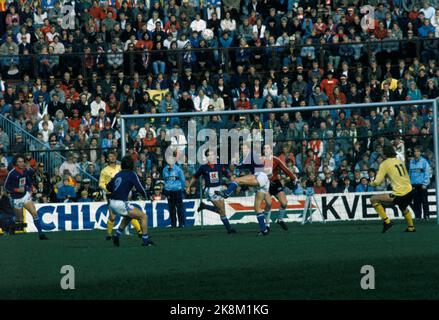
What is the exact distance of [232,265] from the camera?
1510cm

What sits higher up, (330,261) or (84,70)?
(84,70)

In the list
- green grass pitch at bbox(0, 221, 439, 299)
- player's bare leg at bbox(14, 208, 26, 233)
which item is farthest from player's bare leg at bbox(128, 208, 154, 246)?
player's bare leg at bbox(14, 208, 26, 233)

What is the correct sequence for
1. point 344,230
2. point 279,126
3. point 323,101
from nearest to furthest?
point 344,230
point 279,126
point 323,101

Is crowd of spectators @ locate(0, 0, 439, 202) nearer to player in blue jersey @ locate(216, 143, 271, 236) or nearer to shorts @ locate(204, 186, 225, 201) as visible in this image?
shorts @ locate(204, 186, 225, 201)

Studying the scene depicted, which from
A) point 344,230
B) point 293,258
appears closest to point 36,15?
point 344,230

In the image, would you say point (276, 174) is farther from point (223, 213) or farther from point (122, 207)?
point (122, 207)

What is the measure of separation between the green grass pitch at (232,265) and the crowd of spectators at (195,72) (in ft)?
14.6

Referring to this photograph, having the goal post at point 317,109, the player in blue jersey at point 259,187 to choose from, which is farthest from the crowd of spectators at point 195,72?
the player in blue jersey at point 259,187

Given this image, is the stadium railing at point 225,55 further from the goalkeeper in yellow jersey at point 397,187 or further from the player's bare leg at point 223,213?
the goalkeeper in yellow jersey at point 397,187

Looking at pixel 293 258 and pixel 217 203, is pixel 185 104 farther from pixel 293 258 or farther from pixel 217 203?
pixel 293 258

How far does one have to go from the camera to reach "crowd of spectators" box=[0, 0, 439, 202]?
26688 millimetres

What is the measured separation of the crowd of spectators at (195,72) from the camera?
87.6 ft

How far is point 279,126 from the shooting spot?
86.8 feet
